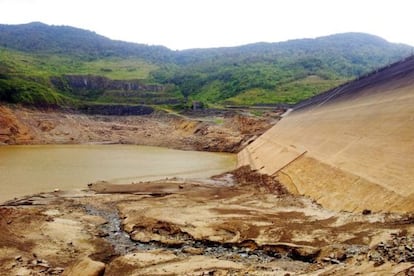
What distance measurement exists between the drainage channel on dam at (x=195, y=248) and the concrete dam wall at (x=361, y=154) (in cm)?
449

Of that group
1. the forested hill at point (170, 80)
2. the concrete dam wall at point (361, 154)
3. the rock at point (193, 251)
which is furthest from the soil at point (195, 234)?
the forested hill at point (170, 80)

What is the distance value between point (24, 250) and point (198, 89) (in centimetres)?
9294

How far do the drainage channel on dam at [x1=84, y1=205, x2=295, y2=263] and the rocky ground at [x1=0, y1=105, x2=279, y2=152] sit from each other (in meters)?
37.8

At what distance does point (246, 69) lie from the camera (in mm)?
109625

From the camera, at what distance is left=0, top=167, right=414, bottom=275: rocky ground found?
1013 cm

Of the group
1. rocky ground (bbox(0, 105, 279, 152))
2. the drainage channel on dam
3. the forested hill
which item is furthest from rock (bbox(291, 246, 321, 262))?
the forested hill

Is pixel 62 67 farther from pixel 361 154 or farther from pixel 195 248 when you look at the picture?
pixel 195 248

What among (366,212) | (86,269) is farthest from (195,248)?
(366,212)

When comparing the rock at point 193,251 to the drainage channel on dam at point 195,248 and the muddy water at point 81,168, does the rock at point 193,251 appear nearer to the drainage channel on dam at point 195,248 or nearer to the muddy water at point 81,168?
the drainage channel on dam at point 195,248

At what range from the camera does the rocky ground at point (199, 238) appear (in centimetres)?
1013

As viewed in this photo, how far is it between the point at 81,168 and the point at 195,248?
24.2 m

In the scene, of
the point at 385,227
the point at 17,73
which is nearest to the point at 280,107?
the point at 17,73

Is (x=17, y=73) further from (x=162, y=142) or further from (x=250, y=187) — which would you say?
(x=250, y=187)

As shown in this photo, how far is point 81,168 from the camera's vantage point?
113 ft
